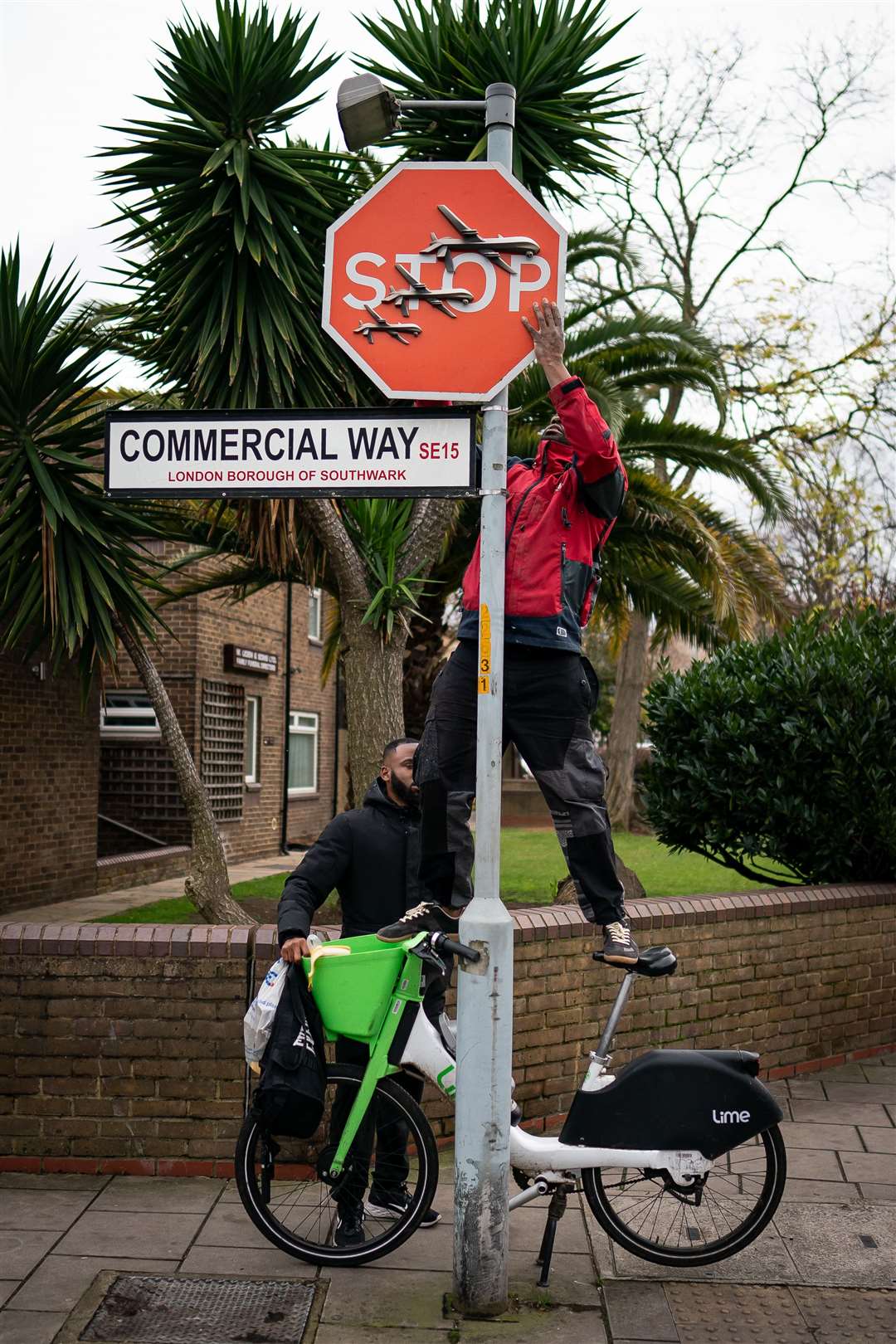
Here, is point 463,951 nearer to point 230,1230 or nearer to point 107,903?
point 230,1230

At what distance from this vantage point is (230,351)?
862 cm

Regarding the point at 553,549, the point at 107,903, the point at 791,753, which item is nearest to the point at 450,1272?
the point at 553,549

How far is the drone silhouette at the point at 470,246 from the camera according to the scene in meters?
3.93

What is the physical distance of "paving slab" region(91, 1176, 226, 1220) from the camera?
468 centimetres

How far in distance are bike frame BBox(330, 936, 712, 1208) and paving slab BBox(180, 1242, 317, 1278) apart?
0.34 meters

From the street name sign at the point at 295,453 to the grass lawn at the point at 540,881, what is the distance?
638 centimetres

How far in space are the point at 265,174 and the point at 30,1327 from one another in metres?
7.30

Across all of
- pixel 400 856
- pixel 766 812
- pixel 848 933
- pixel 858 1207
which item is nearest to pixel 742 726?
pixel 766 812

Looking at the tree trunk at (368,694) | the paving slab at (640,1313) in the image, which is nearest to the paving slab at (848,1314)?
the paving slab at (640,1313)

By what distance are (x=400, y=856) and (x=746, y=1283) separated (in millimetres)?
1775

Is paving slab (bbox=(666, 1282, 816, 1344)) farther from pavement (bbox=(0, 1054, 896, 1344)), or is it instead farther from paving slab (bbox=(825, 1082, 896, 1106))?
paving slab (bbox=(825, 1082, 896, 1106))

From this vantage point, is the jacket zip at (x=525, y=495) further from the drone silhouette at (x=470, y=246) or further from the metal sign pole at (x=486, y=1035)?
the drone silhouette at (x=470, y=246)

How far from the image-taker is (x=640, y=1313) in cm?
396

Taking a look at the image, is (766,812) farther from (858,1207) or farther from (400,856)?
(400,856)
